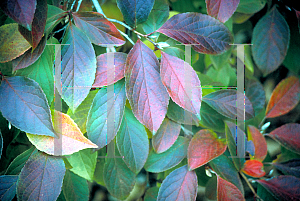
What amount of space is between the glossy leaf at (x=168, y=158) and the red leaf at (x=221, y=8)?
10.8 inches

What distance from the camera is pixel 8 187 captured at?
42 centimetres

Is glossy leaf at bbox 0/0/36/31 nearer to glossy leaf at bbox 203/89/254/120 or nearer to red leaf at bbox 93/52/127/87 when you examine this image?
red leaf at bbox 93/52/127/87

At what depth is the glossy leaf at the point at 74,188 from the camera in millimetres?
491

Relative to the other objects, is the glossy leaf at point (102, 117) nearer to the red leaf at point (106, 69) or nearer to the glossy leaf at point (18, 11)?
the red leaf at point (106, 69)

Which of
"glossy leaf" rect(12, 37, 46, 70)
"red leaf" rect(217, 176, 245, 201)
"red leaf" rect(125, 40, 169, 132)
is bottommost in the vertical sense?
"red leaf" rect(217, 176, 245, 201)

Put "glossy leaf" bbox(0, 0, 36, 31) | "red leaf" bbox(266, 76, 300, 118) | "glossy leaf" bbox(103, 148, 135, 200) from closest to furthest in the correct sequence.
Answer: "glossy leaf" bbox(0, 0, 36, 31)
"glossy leaf" bbox(103, 148, 135, 200)
"red leaf" bbox(266, 76, 300, 118)

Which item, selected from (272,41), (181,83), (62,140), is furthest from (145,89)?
(272,41)

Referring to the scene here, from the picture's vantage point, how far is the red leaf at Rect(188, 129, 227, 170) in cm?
45

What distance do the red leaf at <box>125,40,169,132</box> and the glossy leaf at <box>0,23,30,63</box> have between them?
0.18 metres

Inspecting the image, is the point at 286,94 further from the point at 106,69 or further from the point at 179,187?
the point at 106,69

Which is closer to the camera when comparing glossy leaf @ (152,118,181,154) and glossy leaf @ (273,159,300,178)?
glossy leaf @ (152,118,181,154)

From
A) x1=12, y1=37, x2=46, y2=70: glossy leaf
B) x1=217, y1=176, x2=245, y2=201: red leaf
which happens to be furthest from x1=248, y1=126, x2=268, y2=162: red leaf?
x1=12, y1=37, x2=46, y2=70: glossy leaf

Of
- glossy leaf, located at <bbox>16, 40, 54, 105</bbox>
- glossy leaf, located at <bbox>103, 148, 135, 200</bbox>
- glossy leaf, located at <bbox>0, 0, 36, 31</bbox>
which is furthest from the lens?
glossy leaf, located at <bbox>103, 148, 135, 200</bbox>

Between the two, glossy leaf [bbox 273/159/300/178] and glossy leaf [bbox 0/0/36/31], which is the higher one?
glossy leaf [bbox 0/0/36/31]
